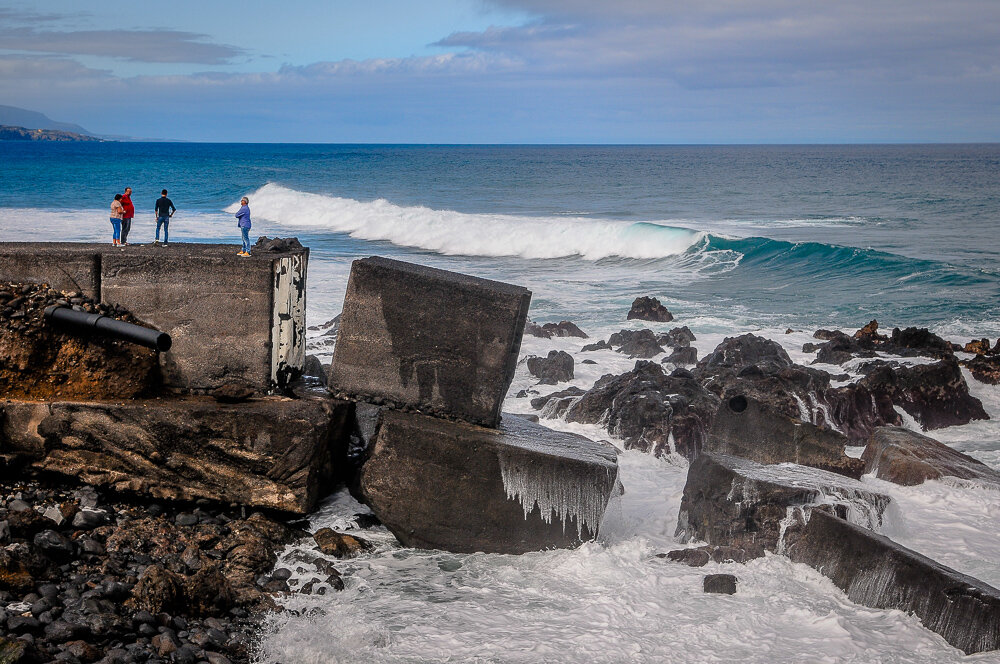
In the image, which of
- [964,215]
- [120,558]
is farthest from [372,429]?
[964,215]

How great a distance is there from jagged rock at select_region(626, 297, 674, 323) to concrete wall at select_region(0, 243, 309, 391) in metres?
11.3

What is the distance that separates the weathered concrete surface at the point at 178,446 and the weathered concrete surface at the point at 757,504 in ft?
8.51

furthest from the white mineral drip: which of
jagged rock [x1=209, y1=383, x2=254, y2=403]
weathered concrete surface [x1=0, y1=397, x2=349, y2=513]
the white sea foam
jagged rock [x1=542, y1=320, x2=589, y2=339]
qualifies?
the white sea foam

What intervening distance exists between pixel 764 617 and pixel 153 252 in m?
4.35

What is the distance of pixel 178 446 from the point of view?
17.0ft

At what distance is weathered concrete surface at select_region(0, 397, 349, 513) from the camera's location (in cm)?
512

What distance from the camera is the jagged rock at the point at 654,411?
8.42 metres

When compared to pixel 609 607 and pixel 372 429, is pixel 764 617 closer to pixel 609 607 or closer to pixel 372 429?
pixel 609 607

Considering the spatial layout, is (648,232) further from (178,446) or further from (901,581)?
(178,446)

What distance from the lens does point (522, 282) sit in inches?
866

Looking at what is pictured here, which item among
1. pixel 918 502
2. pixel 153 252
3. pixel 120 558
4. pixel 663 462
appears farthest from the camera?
pixel 663 462

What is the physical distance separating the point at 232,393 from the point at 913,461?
5272 millimetres

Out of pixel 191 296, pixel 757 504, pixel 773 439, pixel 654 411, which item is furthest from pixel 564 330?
pixel 191 296

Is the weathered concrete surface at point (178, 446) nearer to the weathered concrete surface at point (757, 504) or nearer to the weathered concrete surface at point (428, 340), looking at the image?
the weathered concrete surface at point (428, 340)
